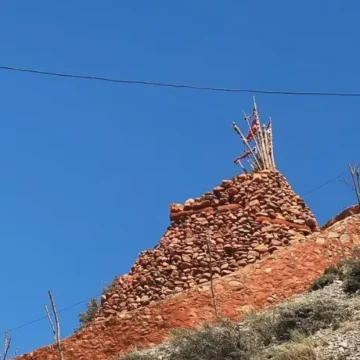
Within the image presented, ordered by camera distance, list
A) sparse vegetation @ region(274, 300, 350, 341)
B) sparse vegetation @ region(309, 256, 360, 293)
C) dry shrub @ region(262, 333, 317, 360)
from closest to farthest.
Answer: dry shrub @ region(262, 333, 317, 360), sparse vegetation @ region(274, 300, 350, 341), sparse vegetation @ region(309, 256, 360, 293)

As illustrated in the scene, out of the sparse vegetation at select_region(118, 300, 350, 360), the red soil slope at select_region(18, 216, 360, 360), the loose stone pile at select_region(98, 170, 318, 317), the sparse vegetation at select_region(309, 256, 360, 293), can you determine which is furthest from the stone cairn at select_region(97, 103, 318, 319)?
the sparse vegetation at select_region(118, 300, 350, 360)

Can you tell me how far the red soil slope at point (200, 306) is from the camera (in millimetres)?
15594

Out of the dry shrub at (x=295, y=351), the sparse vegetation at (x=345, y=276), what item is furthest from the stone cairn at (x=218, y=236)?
the dry shrub at (x=295, y=351)

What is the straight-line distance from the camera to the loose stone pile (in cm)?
1717

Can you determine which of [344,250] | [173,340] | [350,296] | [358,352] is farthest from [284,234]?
[358,352]

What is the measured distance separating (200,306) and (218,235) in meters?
2.44

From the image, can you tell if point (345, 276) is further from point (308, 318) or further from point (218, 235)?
point (218, 235)

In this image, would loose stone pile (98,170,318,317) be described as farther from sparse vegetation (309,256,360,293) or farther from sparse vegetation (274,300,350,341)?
sparse vegetation (274,300,350,341)

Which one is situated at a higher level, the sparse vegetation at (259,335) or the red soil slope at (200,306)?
the red soil slope at (200,306)

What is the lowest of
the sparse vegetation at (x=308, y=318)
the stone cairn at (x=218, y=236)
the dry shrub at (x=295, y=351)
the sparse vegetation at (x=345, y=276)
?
the dry shrub at (x=295, y=351)

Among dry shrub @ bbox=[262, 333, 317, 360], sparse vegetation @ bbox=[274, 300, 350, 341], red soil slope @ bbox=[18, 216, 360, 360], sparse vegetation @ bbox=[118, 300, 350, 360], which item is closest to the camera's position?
dry shrub @ bbox=[262, 333, 317, 360]

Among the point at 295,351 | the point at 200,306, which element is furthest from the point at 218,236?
the point at 295,351

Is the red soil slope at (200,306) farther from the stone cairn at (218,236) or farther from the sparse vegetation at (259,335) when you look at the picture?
the sparse vegetation at (259,335)

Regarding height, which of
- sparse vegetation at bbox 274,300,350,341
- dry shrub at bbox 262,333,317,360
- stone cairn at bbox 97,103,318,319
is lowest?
dry shrub at bbox 262,333,317,360
